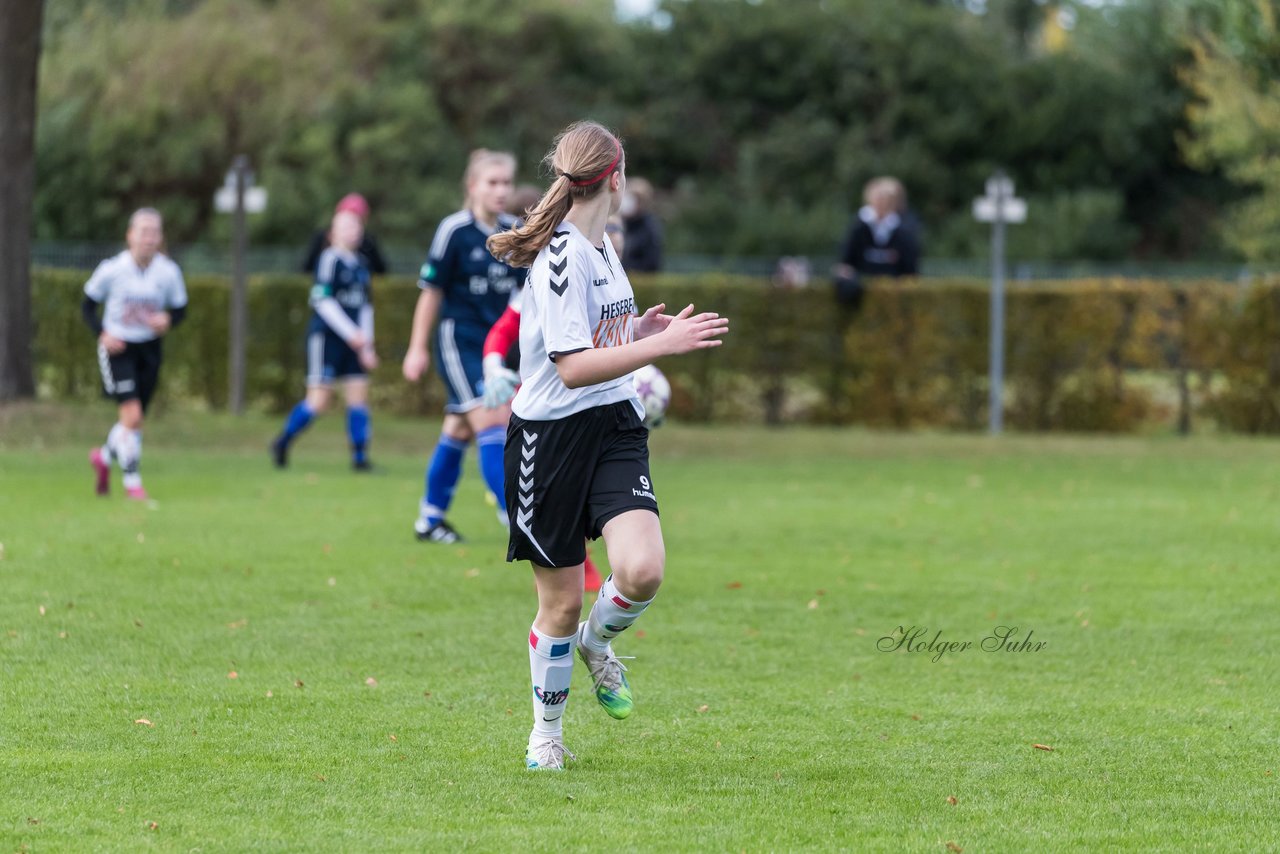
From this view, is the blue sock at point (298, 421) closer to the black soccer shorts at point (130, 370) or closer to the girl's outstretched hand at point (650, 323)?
the black soccer shorts at point (130, 370)

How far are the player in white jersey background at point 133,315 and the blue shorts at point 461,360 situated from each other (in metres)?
3.14

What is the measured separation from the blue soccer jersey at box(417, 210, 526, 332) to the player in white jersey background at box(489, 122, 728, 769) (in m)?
4.35

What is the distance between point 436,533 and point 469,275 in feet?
5.35

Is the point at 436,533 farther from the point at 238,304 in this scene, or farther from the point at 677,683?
the point at 238,304

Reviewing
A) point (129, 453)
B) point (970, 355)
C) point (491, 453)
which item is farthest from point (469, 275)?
point (970, 355)

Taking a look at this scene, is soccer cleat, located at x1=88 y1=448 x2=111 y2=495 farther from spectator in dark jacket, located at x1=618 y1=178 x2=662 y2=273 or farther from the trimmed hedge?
the trimmed hedge

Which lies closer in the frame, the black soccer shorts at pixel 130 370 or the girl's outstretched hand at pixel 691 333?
the girl's outstretched hand at pixel 691 333

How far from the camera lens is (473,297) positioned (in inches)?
394

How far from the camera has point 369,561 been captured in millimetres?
9797

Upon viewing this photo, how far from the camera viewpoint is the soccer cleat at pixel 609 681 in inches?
225

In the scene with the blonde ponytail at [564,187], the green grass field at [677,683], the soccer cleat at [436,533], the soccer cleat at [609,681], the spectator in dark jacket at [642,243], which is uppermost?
the spectator in dark jacket at [642,243]

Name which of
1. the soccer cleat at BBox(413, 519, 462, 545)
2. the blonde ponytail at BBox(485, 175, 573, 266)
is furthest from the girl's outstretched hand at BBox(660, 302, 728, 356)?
the soccer cleat at BBox(413, 519, 462, 545)

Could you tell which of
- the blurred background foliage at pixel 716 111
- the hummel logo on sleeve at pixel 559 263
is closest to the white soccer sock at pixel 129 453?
the hummel logo on sleeve at pixel 559 263

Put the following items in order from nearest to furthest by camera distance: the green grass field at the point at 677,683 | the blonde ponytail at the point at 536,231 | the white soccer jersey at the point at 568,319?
1. the green grass field at the point at 677,683
2. the white soccer jersey at the point at 568,319
3. the blonde ponytail at the point at 536,231
